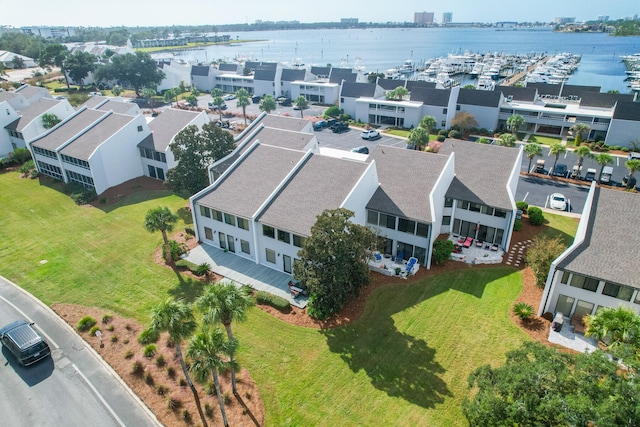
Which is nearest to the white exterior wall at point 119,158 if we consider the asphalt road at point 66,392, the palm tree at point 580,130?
the asphalt road at point 66,392

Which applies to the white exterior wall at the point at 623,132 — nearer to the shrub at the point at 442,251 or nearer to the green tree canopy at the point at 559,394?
the shrub at the point at 442,251

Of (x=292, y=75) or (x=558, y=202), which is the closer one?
(x=558, y=202)

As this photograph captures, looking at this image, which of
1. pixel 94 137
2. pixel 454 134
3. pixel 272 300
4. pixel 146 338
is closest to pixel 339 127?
pixel 454 134

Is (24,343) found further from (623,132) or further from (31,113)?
(623,132)

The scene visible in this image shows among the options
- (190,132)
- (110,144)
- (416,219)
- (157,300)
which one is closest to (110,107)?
(110,144)

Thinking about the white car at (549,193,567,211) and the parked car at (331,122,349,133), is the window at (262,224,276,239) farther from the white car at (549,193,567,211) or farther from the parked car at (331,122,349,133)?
the parked car at (331,122,349,133)
